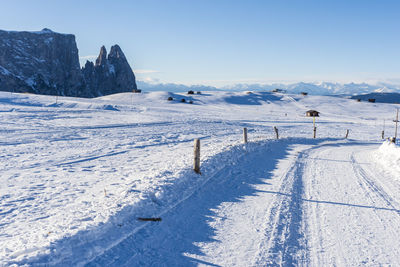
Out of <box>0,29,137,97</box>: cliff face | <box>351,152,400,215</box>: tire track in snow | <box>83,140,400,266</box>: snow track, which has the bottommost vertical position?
<box>351,152,400,215</box>: tire track in snow

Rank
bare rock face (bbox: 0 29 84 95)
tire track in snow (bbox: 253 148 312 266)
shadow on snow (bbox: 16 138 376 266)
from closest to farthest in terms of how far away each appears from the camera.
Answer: shadow on snow (bbox: 16 138 376 266)
tire track in snow (bbox: 253 148 312 266)
bare rock face (bbox: 0 29 84 95)

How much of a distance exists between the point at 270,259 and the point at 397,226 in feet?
14.5

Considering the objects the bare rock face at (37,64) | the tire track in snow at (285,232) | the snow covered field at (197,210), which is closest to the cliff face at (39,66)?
the bare rock face at (37,64)

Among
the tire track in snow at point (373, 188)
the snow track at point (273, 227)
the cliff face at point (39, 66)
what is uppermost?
the cliff face at point (39, 66)

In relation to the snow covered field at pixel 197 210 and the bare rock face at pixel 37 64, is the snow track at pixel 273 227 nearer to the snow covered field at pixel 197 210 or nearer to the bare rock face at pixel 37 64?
the snow covered field at pixel 197 210

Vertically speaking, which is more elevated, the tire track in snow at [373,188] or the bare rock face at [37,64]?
the bare rock face at [37,64]

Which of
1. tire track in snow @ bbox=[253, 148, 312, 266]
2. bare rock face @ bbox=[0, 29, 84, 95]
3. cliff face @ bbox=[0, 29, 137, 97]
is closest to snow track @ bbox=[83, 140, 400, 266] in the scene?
tire track in snow @ bbox=[253, 148, 312, 266]

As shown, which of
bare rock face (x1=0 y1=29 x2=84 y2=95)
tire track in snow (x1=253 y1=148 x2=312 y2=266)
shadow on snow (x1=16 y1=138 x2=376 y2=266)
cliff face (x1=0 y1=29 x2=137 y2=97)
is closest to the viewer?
shadow on snow (x1=16 y1=138 x2=376 y2=266)

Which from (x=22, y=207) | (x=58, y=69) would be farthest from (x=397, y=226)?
(x=58, y=69)

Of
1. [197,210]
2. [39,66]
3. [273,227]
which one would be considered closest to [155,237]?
[197,210]

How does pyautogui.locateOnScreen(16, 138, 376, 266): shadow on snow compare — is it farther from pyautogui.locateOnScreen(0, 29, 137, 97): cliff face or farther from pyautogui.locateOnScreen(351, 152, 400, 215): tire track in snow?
pyautogui.locateOnScreen(0, 29, 137, 97): cliff face

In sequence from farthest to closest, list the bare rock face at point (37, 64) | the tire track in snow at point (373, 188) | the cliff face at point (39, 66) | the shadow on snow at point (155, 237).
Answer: the cliff face at point (39, 66) → the bare rock face at point (37, 64) → the tire track in snow at point (373, 188) → the shadow on snow at point (155, 237)

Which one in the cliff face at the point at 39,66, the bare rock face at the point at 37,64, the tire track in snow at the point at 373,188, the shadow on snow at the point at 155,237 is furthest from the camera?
the cliff face at the point at 39,66

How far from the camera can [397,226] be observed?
782 cm
